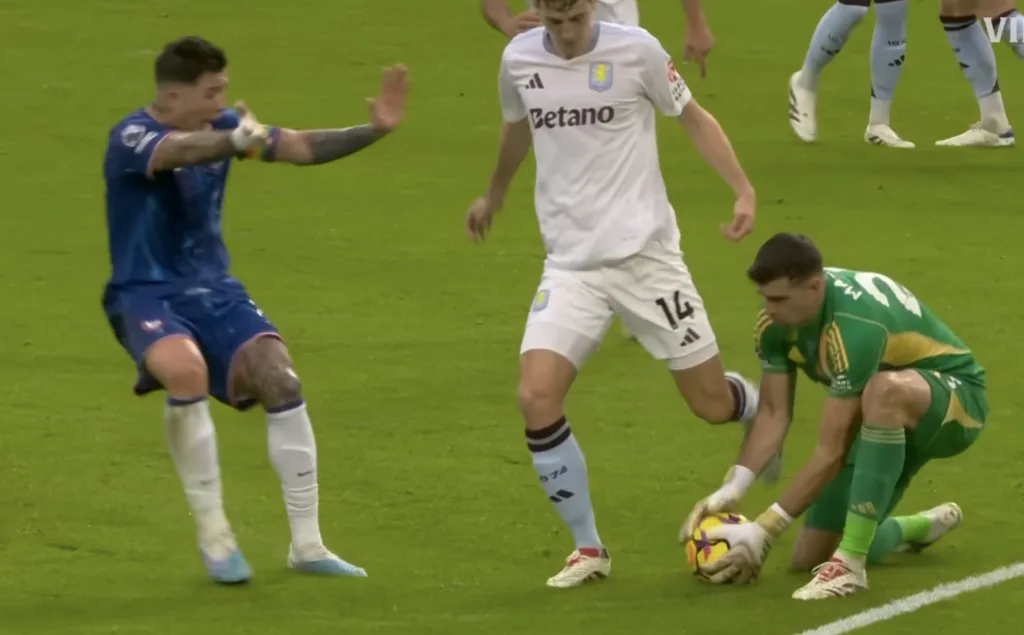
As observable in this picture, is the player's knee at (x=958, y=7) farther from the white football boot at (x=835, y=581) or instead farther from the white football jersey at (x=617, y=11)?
the white football boot at (x=835, y=581)

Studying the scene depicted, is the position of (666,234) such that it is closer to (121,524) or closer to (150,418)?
(121,524)

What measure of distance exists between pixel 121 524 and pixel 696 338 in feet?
7.24

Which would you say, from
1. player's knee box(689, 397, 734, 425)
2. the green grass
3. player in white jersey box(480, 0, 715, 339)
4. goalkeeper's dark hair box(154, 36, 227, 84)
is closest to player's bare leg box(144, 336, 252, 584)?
the green grass

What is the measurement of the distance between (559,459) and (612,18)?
3.97m

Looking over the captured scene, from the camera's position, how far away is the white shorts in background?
7133mm

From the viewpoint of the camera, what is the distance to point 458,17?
19.0m

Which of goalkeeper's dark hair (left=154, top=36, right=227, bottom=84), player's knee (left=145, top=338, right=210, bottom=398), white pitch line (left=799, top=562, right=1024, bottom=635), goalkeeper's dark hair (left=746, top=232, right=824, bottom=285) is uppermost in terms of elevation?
goalkeeper's dark hair (left=154, top=36, right=227, bottom=84)

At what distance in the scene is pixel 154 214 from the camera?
7.14 meters

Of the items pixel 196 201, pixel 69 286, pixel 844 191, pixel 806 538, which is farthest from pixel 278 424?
pixel 844 191

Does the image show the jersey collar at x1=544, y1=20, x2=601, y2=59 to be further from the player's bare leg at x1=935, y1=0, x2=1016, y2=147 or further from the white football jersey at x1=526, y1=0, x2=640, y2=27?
the player's bare leg at x1=935, y1=0, x2=1016, y2=147

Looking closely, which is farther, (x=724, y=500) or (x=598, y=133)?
(x=598, y=133)

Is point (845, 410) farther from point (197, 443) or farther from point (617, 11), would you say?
point (617, 11)

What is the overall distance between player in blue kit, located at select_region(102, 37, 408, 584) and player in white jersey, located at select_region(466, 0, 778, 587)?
528 mm

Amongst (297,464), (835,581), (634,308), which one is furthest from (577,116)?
(835,581)
